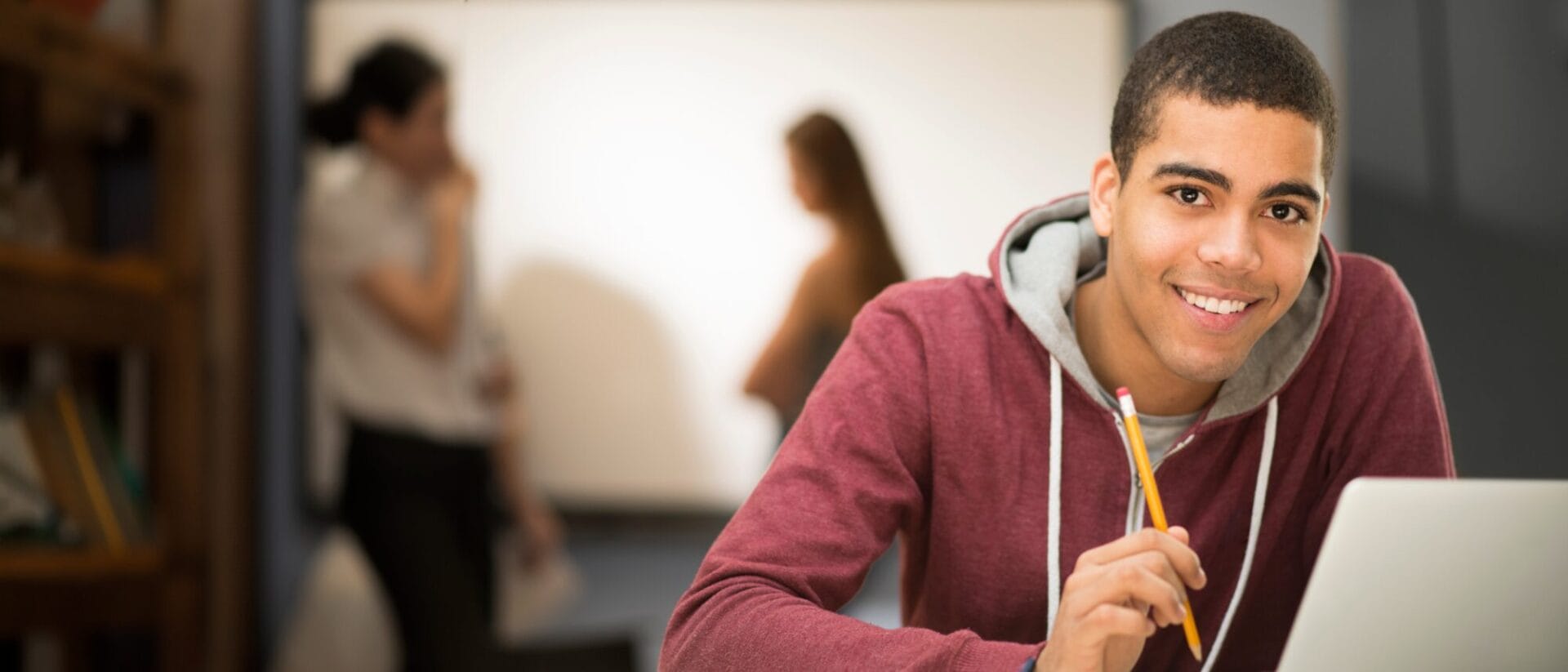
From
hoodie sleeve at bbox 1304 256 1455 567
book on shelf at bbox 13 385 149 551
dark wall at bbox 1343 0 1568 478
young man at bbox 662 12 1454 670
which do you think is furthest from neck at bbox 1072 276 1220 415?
book on shelf at bbox 13 385 149 551

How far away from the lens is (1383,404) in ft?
3.42

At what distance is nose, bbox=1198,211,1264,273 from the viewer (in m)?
0.90

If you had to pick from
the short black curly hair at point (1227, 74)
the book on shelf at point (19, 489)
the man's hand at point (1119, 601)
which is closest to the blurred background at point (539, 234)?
the book on shelf at point (19, 489)

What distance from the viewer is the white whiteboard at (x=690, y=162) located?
2570 mm

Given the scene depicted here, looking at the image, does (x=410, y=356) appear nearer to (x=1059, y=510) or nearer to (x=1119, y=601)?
(x=1059, y=510)

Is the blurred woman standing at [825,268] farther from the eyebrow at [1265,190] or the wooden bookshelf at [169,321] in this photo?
the eyebrow at [1265,190]

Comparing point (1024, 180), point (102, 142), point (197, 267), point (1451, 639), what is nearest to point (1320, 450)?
point (1451, 639)

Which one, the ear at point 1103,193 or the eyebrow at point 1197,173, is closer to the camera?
the eyebrow at point 1197,173

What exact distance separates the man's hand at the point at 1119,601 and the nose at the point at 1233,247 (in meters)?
0.23

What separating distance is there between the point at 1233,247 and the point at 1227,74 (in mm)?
122

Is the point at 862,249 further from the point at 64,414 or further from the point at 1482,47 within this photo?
the point at 64,414

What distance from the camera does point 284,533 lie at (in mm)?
2729

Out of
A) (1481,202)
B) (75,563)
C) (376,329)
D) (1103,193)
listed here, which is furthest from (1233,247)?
(75,563)

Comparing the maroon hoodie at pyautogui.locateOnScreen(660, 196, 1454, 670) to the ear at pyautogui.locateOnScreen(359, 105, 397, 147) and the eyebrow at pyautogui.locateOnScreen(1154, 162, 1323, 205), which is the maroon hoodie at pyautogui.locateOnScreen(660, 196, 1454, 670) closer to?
the eyebrow at pyautogui.locateOnScreen(1154, 162, 1323, 205)
